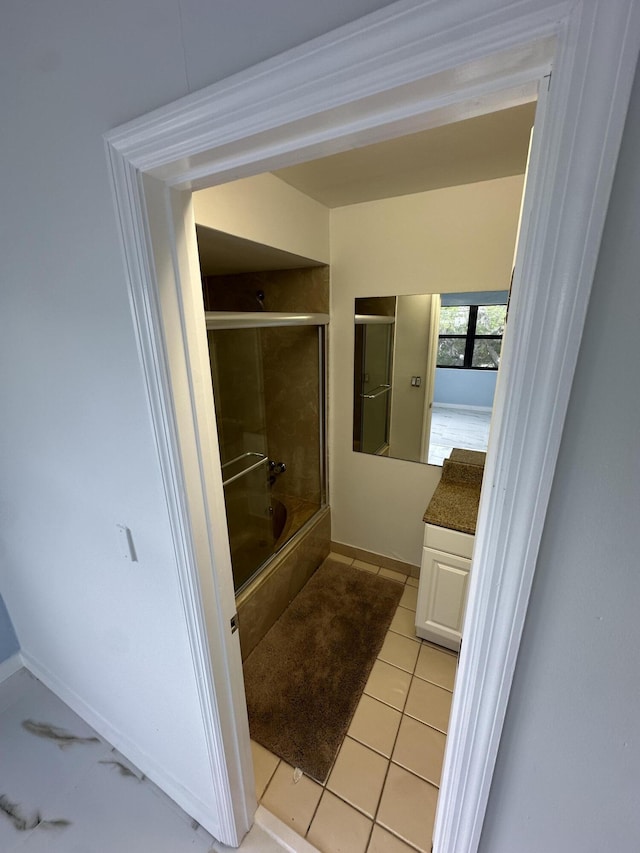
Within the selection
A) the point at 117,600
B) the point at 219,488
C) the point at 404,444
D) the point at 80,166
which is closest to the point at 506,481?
the point at 219,488

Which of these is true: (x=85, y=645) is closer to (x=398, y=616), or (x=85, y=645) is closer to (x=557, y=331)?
(x=398, y=616)

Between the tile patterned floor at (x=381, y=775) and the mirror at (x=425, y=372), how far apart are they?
1.17m

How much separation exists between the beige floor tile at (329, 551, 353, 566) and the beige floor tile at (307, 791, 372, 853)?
4.35ft

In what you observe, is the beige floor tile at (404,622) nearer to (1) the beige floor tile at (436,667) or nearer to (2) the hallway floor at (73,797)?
(1) the beige floor tile at (436,667)

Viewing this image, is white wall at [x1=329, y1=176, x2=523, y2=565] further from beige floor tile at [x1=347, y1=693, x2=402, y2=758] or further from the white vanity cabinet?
beige floor tile at [x1=347, y1=693, x2=402, y2=758]

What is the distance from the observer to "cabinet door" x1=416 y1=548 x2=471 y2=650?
173 cm

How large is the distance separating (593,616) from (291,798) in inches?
59.2

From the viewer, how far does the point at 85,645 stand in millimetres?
1382

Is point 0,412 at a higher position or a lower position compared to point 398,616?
higher

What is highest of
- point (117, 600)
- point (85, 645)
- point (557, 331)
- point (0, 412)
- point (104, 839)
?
point (557, 331)

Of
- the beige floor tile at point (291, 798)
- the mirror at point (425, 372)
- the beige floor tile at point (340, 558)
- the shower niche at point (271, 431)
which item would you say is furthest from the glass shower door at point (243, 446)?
the beige floor tile at point (291, 798)

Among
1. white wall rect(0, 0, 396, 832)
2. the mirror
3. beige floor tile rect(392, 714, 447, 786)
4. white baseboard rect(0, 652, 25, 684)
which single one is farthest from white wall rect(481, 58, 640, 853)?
white baseboard rect(0, 652, 25, 684)

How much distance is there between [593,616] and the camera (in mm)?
500

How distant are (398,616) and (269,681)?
2.70 feet
